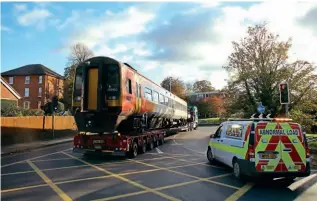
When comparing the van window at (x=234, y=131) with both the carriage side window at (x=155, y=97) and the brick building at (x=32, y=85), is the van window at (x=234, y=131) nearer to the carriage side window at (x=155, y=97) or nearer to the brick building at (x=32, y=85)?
the carriage side window at (x=155, y=97)

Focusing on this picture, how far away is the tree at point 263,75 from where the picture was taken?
921 inches

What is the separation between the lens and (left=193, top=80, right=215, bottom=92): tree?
106 metres

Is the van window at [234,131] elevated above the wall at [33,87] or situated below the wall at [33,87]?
below

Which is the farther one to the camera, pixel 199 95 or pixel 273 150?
pixel 199 95

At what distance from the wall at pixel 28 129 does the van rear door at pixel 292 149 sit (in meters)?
17.8

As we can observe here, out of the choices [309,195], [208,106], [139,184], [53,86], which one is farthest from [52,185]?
[208,106]

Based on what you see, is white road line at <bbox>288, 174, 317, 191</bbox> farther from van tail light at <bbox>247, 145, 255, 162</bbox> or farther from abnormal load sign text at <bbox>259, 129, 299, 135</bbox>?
abnormal load sign text at <bbox>259, 129, 299, 135</bbox>

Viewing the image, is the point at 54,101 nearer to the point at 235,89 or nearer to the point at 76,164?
the point at 76,164

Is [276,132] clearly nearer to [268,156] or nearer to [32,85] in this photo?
[268,156]

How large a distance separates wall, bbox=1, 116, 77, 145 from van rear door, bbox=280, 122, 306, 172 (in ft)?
58.5

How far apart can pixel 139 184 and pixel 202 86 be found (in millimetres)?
100102

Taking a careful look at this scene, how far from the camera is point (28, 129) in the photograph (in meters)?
23.0

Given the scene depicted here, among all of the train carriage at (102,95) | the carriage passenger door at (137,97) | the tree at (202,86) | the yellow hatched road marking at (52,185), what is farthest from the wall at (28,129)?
the tree at (202,86)

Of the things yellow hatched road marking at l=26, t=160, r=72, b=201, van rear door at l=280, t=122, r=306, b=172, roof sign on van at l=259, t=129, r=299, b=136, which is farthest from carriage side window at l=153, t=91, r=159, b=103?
van rear door at l=280, t=122, r=306, b=172
